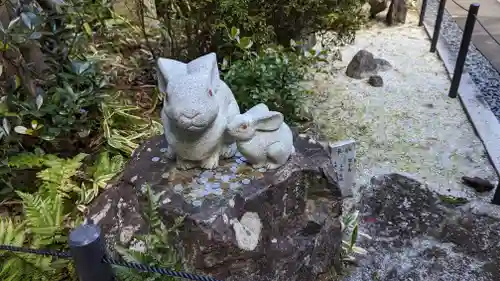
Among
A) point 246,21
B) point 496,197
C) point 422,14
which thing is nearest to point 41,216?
point 246,21

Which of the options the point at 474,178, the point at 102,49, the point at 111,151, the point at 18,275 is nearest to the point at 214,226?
the point at 18,275

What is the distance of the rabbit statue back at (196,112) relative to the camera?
199cm

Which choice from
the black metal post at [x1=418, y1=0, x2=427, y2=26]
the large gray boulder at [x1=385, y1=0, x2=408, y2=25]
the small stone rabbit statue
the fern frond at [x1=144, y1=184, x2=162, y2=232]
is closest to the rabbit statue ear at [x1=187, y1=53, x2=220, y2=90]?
the small stone rabbit statue

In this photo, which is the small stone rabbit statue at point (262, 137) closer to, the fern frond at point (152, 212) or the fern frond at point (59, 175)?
the fern frond at point (152, 212)

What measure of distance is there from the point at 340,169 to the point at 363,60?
2.37m

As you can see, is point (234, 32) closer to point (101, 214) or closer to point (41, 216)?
point (101, 214)

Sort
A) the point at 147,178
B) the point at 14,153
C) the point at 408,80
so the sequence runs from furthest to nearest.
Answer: the point at 408,80 → the point at 14,153 → the point at 147,178

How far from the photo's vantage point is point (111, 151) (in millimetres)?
3395

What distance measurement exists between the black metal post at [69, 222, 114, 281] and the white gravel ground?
234 centimetres

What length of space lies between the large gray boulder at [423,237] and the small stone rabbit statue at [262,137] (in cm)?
96

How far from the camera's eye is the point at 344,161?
3189mm

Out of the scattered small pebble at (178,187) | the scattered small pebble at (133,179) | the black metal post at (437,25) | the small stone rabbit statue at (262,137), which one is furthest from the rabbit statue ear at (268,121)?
the black metal post at (437,25)

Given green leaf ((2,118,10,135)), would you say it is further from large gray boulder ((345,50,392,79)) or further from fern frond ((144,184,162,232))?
large gray boulder ((345,50,392,79))

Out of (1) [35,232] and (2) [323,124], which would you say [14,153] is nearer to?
(1) [35,232]
